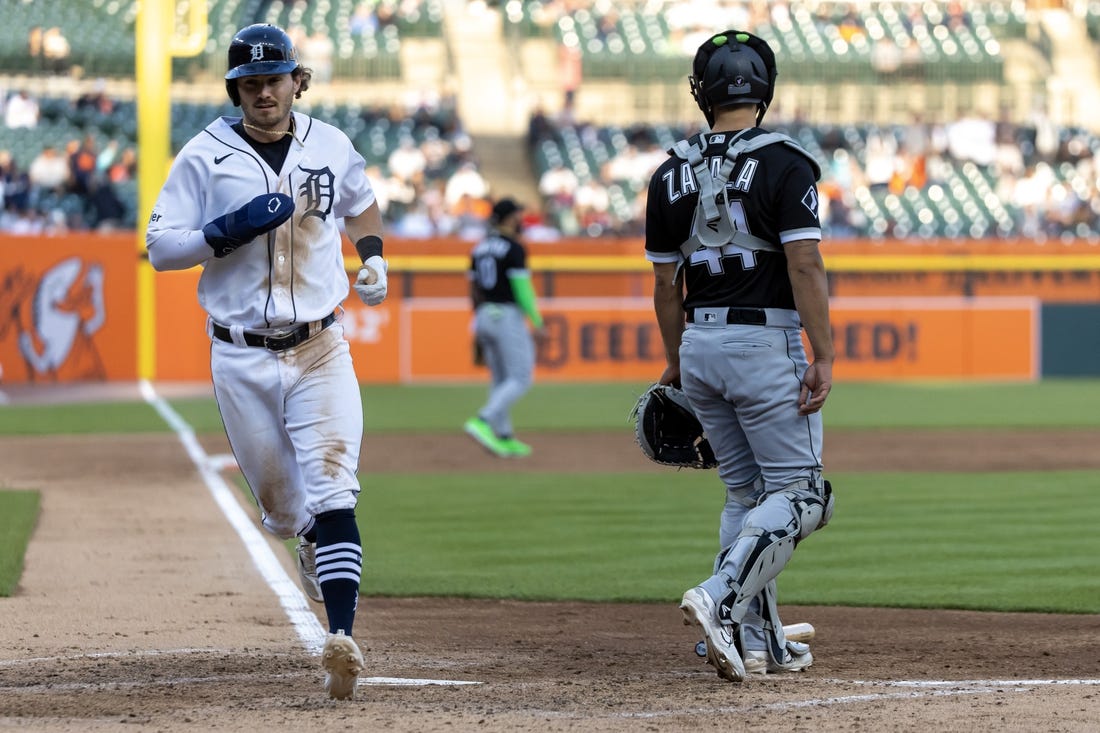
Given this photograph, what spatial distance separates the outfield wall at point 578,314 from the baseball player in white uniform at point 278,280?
19561 mm

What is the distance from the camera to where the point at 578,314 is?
26.9 m

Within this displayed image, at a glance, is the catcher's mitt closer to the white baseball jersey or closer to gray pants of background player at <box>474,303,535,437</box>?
the white baseball jersey

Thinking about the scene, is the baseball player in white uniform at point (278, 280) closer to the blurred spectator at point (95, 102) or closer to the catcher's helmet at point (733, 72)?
the catcher's helmet at point (733, 72)

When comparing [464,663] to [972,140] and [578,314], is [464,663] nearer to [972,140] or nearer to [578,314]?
[578,314]

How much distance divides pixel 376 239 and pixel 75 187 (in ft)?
68.8

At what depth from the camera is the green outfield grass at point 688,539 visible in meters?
7.85

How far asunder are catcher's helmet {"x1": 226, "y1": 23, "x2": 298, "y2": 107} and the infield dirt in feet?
6.36

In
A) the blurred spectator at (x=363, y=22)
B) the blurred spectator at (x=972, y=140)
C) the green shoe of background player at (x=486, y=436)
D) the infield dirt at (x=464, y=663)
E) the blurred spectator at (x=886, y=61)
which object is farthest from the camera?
the blurred spectator at (x=886, y=61)

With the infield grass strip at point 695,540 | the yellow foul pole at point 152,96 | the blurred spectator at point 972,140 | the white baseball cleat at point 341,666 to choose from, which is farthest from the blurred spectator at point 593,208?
the white baseball cleat at point 341,666

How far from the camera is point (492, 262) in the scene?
14.5 meters

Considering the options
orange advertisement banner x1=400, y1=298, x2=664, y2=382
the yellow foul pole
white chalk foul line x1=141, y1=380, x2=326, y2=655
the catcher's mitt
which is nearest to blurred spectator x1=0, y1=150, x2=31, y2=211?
the yellow foul pole

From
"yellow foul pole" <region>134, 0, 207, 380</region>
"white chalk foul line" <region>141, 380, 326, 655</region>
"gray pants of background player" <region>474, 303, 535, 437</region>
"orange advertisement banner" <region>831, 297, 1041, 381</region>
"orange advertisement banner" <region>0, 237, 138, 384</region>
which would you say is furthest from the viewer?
"orange advertisement banner" <region>831, 297, 1041, 381</region>

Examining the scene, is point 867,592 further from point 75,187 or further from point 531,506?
point 75,187

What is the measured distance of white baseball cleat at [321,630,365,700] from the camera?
5.00 m
